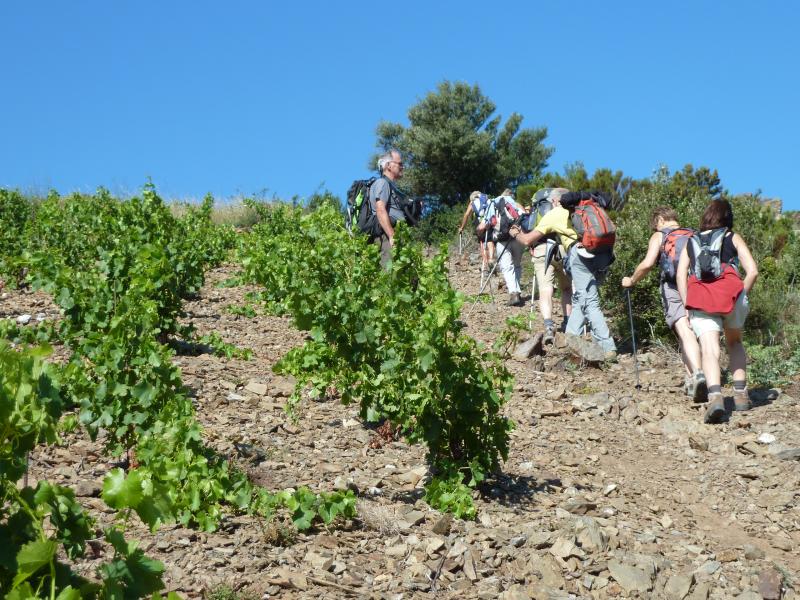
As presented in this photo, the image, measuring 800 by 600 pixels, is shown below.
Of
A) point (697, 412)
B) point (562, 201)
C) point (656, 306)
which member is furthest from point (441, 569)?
point (656, 306)

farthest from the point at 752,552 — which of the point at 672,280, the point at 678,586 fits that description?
the point at 672,280

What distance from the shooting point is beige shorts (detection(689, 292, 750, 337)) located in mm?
7238

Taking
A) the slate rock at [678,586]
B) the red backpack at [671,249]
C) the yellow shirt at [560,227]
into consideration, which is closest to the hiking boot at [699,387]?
the red backpack at [671,249]

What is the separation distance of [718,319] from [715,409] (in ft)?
2.34

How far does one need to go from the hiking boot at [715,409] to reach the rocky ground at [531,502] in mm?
91

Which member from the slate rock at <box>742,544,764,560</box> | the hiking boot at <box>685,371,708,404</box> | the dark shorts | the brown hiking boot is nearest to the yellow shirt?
the brown hiking boot

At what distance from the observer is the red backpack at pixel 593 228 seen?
9156 millimetres

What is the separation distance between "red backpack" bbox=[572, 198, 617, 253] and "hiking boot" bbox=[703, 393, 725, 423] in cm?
237

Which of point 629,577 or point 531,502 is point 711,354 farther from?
point 629,577

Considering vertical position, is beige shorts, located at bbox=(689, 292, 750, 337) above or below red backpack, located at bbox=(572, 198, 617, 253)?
below

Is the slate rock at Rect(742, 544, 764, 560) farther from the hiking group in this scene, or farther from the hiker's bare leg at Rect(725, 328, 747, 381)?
the hiker's bare leg at Rect(725, 328, 747, 381)

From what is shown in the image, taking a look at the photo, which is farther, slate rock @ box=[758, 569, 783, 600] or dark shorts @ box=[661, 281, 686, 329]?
dark shorts @ box=[661, 281, 686, 329]

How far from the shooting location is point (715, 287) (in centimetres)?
720

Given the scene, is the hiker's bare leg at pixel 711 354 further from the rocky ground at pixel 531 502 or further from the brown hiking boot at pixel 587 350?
the brown hiking boot at pixel 587 350
